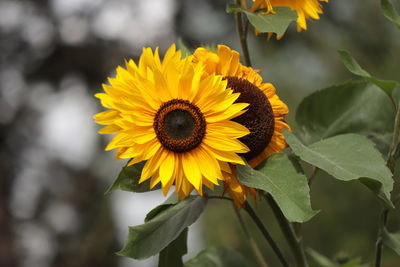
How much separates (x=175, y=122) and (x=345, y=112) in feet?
0.86

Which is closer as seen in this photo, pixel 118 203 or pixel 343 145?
pixel 343 145

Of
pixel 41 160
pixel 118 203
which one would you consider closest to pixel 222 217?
pixel 118 203

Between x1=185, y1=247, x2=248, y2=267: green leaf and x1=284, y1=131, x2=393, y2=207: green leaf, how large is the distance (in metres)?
0.22

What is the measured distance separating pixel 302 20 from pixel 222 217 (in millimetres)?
1832

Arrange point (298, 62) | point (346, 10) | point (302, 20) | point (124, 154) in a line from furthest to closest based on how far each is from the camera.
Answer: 1. point (346, 10)
2. point (298, 62)
3. point (302, 20)
4. point (124, 154)

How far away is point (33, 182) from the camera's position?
13.7ft

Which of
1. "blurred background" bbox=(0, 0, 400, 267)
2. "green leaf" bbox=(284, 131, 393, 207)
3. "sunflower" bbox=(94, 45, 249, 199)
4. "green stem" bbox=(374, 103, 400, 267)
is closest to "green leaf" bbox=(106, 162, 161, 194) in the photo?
"sunflower" bbox=(94, 45, 249, 199)

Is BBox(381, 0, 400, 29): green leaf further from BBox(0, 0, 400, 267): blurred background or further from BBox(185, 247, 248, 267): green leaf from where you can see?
BBox(0, 0, 400, 267): blurred background

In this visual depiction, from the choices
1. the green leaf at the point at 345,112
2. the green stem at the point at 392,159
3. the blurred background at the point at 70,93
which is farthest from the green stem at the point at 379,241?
the blurred background at the point at 70,93

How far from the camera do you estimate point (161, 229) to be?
2.33ft

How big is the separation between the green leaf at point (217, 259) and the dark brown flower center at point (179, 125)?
0.23 m

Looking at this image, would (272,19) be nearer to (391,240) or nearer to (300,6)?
(300,6)

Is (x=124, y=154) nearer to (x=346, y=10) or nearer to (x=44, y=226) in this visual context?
(x=346, y=10)

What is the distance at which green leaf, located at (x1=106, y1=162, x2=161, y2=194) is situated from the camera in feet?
2.24
